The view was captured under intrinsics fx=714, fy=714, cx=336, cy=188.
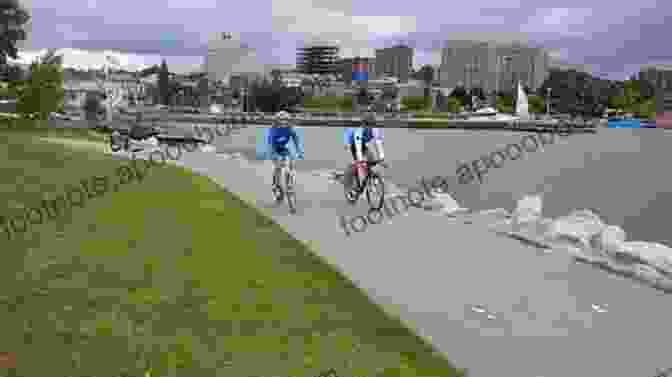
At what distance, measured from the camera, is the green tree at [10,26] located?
51156 mm

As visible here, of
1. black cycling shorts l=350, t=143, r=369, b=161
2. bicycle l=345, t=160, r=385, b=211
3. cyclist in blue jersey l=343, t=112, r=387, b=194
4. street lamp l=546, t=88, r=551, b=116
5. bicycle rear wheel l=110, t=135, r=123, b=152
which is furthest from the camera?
street lamp l=546, t=88, r=551, b=116

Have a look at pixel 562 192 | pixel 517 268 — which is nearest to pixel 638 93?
pixel 562 192

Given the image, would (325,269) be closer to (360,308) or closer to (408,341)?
(360,308)

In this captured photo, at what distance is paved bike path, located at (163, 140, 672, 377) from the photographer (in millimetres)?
6773

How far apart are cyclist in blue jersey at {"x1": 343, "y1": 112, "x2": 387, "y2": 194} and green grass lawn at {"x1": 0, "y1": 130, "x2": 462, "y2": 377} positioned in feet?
12.1

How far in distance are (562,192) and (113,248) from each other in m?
41.1

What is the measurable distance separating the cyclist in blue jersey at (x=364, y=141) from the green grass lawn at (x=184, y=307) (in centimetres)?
370

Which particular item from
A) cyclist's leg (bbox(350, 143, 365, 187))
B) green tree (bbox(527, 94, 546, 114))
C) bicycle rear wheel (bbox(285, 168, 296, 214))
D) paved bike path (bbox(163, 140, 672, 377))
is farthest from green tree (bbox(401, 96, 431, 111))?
paved bike path (bbox(163, 140, 672, 377))

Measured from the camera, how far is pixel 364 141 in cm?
1550

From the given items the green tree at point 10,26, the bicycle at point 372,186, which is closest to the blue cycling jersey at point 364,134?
the bicycle at point 372,186

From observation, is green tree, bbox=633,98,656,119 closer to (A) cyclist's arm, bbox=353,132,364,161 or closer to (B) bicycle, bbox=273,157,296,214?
(A) cyclist's arm, bbox=353,132,364,161

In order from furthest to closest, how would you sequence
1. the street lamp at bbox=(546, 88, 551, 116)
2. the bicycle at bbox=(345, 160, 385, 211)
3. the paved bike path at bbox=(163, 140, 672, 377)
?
the street lamp at bbox=(546, 88, 551, 116) < the bicycle at bbox=(345, 160, 385, 211) < the paved bike path at bbox=(163, 140, 672, 377)

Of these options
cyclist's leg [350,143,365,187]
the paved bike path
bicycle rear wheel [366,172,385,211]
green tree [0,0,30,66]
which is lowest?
the paved bike path

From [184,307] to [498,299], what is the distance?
3682 mm
